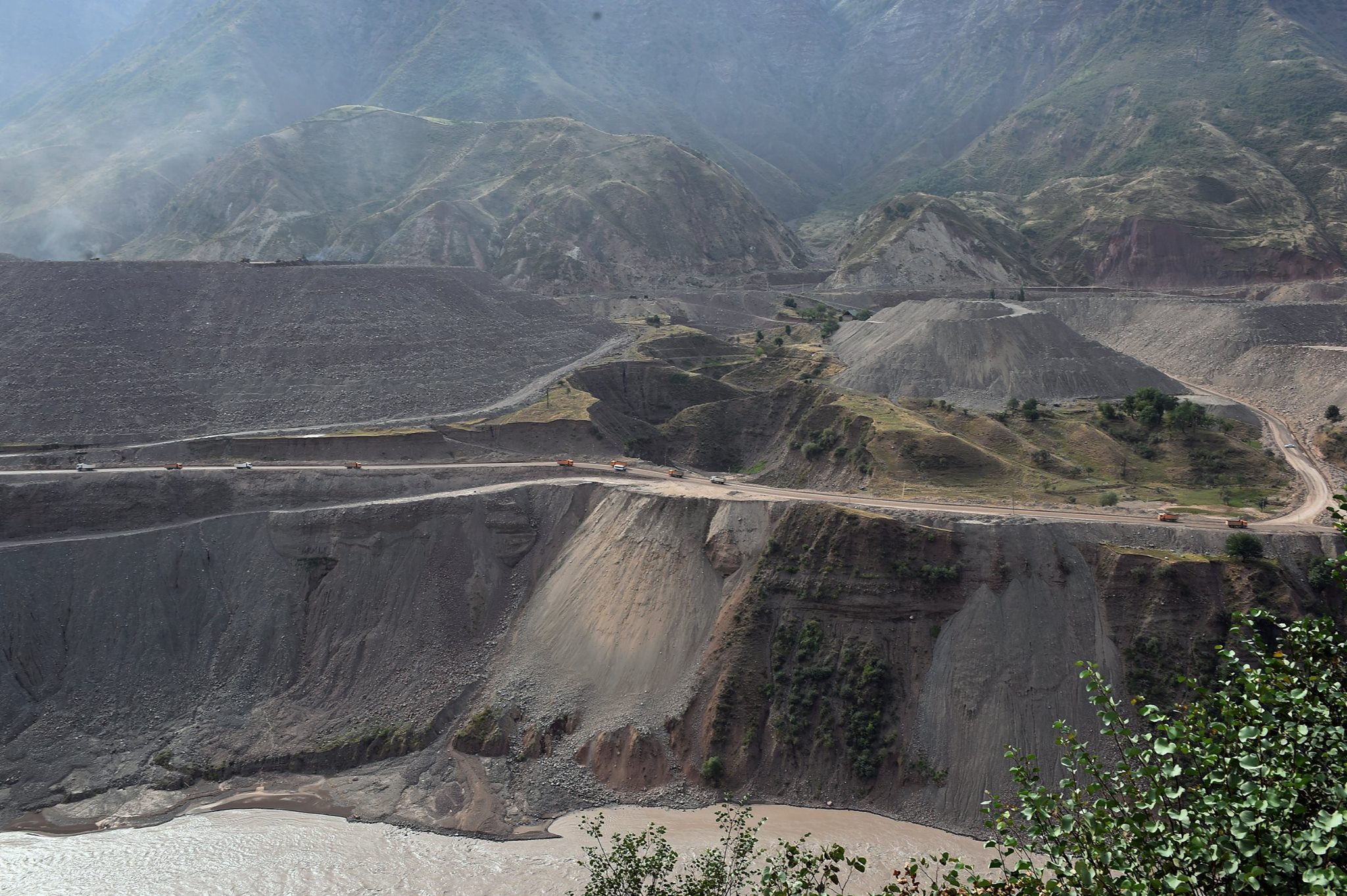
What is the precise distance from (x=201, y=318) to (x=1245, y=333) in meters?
104

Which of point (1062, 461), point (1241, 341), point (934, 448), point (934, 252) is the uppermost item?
point (934, 448)

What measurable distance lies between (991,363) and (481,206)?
305 feet

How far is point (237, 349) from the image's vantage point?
82562 millimetres

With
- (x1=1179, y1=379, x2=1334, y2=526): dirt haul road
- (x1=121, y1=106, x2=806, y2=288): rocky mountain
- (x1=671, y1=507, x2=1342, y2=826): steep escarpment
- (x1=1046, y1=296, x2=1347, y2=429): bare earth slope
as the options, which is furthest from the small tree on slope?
(x1=121, y1=106, x2=806, y2=288): rocky mountain

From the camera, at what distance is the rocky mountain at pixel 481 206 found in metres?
142

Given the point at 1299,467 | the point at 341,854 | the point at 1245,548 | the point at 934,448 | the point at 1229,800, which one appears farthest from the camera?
the point at 1299,467

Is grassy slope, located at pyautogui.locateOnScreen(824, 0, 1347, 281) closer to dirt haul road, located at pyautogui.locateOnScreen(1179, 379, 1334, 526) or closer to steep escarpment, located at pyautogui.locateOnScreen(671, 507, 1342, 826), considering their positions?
dirt haul road, located at pyautogui.locateOnScreen(1179, 379, 1334, 526)

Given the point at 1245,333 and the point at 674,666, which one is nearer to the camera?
the point at 674,666

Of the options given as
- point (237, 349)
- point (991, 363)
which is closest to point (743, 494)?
point (991, 363)

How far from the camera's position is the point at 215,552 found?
59406mm

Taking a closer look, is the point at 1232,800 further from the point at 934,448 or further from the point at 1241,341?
the point at 1241,341

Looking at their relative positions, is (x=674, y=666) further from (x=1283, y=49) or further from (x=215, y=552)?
(x=1283, y=49)

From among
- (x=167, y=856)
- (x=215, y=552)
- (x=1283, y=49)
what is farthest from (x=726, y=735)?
(x=1283, y=49)

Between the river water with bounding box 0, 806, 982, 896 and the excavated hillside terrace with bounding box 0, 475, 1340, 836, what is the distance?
129cm
